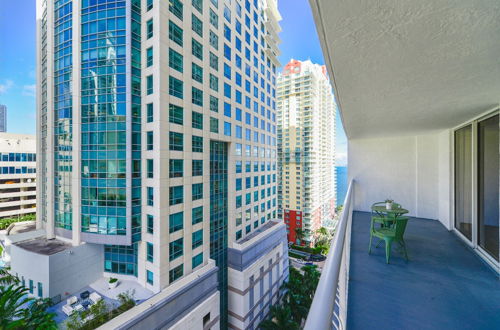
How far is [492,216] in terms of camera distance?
3.45 m

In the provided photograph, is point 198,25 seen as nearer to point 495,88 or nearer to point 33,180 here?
point 495,88

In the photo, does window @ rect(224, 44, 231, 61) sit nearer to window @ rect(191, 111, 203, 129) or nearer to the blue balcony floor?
window @ rect(191, 111, 203, 129)

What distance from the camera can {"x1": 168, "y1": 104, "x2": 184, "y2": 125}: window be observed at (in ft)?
31.1

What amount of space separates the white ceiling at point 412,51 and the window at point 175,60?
371 inches

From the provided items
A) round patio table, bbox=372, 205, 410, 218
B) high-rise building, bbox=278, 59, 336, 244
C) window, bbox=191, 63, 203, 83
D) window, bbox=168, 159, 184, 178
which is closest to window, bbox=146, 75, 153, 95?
window, bbox=191, 63, 203, 83

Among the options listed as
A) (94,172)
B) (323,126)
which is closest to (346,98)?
(94,172)

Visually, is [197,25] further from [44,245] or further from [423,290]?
[44,245]

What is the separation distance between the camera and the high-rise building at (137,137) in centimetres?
923

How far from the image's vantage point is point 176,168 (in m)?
9.69

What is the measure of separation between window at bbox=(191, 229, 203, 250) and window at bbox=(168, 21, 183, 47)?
10088 mm

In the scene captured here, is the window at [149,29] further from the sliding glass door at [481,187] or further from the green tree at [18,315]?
the sliding glass door at [481,187]

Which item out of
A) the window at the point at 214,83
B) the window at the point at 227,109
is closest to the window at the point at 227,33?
the window at the point at 214,83

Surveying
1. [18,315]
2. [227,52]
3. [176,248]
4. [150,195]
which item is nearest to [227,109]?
[227,52]

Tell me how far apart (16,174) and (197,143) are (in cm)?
2780
